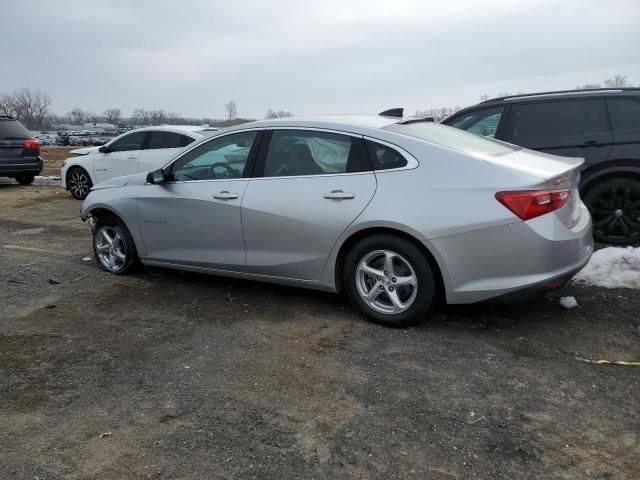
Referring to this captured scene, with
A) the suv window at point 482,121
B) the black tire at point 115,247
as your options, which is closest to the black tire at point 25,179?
the black tire at point 115,247

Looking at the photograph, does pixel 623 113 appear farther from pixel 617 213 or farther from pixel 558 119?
pixel 617 213

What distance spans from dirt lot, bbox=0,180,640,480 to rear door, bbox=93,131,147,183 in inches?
230

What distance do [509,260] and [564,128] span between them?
11.0 ft

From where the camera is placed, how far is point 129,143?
35.3 ft

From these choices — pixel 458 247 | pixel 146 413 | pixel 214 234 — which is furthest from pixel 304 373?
pixel 214 234

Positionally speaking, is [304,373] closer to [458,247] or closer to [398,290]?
[398,290]

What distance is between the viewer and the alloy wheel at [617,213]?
6.10m

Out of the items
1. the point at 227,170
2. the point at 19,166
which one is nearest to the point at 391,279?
the point at 227,170

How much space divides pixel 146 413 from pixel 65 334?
151 cm

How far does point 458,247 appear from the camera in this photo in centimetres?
→ 376

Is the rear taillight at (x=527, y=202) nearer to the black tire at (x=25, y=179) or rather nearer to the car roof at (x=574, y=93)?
the car roof at (x=574, y=93)

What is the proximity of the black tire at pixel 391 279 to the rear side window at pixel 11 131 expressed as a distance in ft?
38.5

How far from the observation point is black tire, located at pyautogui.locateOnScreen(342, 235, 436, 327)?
393 cm

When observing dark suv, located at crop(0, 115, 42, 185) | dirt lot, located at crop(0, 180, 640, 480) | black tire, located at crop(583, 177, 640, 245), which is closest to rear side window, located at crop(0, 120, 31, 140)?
dark suv, located at crop(0, 115, 42, 185)
